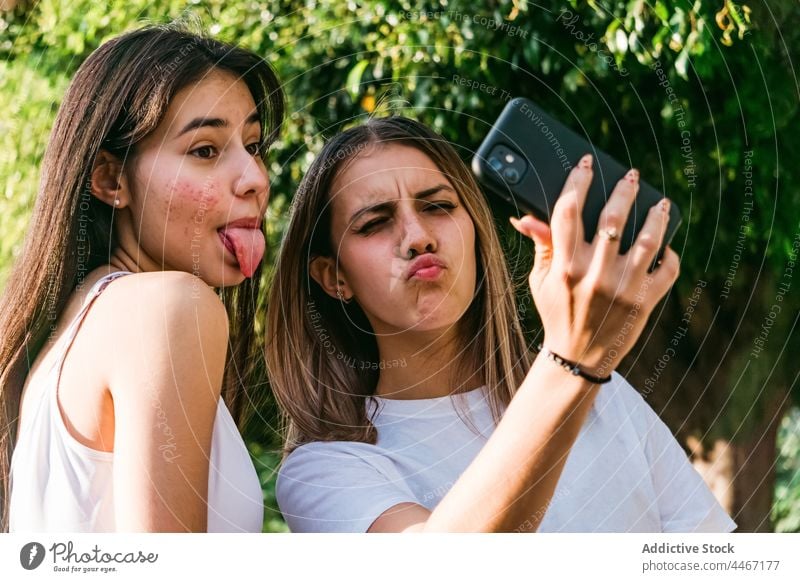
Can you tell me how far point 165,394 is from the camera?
2.52ft

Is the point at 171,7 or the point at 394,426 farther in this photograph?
the point at 171,7

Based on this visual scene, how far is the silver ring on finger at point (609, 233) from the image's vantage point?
710mm

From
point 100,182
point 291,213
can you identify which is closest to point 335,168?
point 291,213

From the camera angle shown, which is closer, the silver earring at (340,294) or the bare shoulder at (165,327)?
the bare shoulder at (165,327)

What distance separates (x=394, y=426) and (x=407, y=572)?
0.47 ft

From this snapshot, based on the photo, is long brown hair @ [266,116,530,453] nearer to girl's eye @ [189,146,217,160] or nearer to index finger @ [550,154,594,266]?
girl's eye @ [189,146,217,160]

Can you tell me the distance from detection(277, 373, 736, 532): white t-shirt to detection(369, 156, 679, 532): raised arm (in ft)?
0.64

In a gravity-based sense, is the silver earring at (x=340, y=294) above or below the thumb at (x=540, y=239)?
below

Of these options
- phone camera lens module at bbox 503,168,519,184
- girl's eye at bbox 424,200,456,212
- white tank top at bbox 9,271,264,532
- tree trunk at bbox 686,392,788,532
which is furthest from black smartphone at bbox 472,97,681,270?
tree trunk at bbox 686,392,788,532

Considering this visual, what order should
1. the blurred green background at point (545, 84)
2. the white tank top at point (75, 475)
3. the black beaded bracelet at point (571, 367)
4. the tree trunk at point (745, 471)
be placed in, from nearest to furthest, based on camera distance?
1. the black beaded bracelet at point (571, 367)
2. the white tank top at point (75, 475)
3. the blurred green background at point (545, 84)
4. the tree trunk at point (745, 471)

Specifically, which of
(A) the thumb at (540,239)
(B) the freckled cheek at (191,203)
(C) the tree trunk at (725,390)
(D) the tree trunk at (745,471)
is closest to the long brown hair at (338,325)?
(B) the freckled cheek at (191,203)

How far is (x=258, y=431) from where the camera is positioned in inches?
47.9

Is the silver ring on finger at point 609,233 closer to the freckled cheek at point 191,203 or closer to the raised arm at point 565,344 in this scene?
the raised arm at point 565,344

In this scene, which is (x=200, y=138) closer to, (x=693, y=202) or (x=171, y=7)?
(x=171, y=7)
